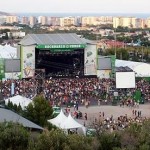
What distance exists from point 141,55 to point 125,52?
3403 mm

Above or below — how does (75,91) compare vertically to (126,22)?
below

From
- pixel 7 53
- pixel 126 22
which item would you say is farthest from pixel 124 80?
pixel 126 22

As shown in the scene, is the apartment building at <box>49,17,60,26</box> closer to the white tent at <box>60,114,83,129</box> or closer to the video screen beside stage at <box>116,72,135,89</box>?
the video screen beside stage at <box>116,72,135,89</box>

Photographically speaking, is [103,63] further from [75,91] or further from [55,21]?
[55,21]

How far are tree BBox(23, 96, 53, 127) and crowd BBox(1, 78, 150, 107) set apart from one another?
651 centimetres

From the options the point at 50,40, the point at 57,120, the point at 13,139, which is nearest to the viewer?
the point at 13,139

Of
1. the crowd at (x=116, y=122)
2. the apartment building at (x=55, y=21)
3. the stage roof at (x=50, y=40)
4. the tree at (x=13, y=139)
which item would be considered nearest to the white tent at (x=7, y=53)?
the stage roof at (x=50, y=40)

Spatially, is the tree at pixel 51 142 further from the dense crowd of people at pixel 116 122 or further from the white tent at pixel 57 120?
the dense crowd of people at pixel 116 122

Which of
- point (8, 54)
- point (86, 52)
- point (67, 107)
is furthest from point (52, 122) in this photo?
point (8, 54)

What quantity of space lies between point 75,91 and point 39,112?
920 centimetres

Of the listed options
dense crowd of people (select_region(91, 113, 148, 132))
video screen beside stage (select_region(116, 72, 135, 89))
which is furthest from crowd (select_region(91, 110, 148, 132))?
video screen beside stage (select_region(116, 72, 135, 89))

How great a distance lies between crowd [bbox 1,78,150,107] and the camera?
27.3m

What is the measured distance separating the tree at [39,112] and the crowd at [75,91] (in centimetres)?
651

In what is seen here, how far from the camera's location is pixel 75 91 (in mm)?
28484
